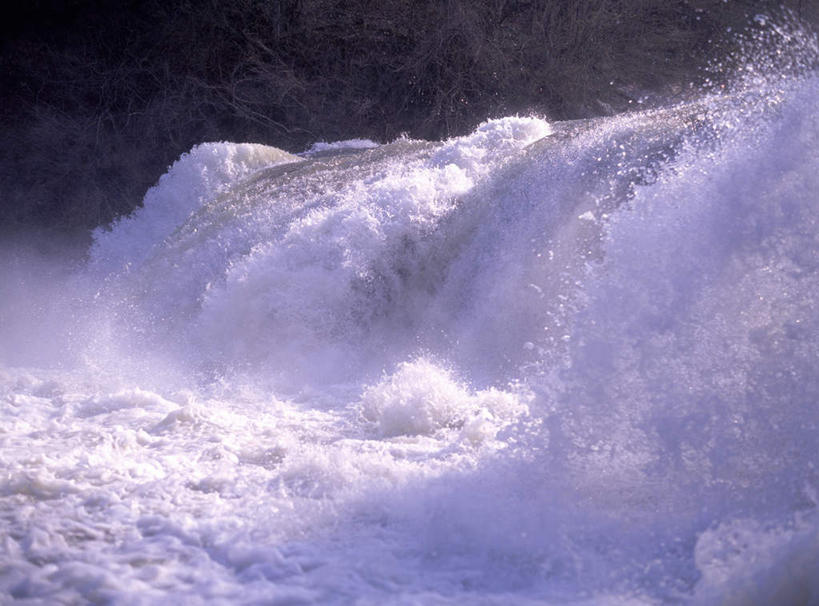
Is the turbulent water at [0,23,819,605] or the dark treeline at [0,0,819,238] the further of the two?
the dark treeline at [0,0,819,238]

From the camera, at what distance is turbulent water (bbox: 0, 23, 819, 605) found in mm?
2670

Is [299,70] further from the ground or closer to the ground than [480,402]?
further from the ground

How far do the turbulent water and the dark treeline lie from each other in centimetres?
617

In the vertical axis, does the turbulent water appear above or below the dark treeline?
below

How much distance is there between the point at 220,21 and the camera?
12680mm

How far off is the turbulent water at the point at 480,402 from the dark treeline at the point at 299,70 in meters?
6.17

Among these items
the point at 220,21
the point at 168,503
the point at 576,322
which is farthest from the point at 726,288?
the point at 220,21

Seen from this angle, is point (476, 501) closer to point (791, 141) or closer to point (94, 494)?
point (94, 494)

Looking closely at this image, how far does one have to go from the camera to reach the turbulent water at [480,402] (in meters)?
2.67

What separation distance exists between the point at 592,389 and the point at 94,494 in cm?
194

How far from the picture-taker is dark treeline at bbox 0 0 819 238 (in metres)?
11.9

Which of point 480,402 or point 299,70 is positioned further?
point 299,70

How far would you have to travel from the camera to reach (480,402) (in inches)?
169

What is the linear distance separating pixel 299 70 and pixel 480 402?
9634 millimetres
